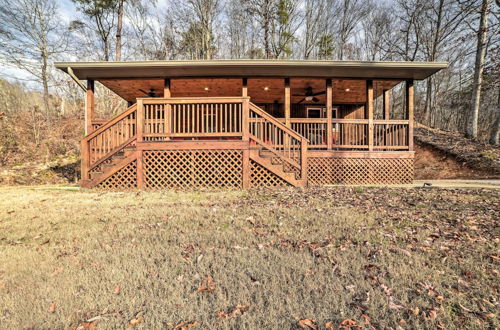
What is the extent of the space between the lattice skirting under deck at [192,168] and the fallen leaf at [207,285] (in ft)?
16.5

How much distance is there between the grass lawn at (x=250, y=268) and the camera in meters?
1.81

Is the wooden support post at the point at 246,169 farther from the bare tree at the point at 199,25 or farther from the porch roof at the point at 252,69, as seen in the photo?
the bare tree at the point at 199,25

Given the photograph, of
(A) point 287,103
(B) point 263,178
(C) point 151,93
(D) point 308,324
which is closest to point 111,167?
(B) point 263,178

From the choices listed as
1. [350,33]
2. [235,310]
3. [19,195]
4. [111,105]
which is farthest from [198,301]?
[350,33]

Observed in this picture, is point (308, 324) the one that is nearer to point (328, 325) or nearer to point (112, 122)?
point (328, 325)

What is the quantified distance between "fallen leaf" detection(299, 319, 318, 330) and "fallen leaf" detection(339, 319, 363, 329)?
0.17 meters

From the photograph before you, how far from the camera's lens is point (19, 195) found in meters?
6.61

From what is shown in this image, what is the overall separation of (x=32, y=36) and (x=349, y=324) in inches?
927

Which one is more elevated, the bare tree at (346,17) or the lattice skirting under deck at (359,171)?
the bare tree at (346,17)

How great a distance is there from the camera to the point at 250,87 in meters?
11.0

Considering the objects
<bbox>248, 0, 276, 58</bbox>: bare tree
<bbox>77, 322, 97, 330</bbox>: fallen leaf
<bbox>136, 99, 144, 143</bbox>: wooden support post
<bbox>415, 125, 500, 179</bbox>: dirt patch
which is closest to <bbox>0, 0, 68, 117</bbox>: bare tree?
<bbox>136, 99, 144, 143</bbox>: wooden support post

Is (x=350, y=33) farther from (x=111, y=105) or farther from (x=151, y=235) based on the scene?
(x=151, y=235)

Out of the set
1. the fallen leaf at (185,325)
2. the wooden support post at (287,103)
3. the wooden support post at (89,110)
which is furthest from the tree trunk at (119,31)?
the fallen leaf at (185,325)

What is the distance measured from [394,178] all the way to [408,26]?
23.1 meters
